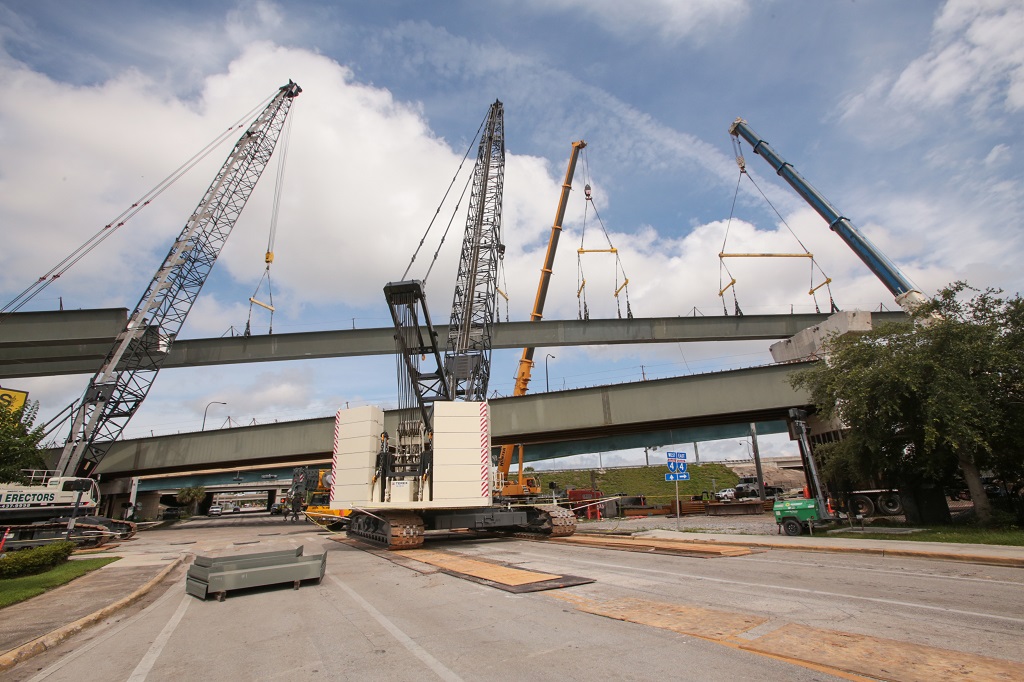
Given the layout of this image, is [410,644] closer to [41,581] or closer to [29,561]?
[41,581]

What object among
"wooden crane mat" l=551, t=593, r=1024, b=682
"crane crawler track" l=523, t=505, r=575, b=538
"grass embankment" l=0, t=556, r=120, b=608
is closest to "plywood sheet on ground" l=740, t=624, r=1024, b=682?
"wooden crane mat" l=551, t=593, r=1024, b=682

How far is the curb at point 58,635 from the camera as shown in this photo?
6.06 meters

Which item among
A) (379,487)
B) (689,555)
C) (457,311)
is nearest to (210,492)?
(457,311)

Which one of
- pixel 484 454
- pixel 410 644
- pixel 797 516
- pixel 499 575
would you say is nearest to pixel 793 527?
pixel 797 516

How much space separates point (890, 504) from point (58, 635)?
29086 millimetres

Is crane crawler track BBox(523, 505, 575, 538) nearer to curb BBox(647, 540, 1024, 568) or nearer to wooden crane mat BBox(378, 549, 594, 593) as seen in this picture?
curb BBox(647, 540, 1024, 568)

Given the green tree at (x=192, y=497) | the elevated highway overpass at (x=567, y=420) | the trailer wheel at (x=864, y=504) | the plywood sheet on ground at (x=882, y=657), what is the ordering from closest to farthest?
1. the plywood sheet on ground at (x=882, y=657)
2. the trailer wheel at (x=864, y=504)
3. the elevated highway overpass at (x=567, y=420)
4. the green tree at (x=192, y=497)

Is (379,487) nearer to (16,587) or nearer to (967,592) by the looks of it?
(16,587)

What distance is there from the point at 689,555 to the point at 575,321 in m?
24.7

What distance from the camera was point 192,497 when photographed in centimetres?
7444

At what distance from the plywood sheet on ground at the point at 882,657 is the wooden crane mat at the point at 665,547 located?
7.82 metres

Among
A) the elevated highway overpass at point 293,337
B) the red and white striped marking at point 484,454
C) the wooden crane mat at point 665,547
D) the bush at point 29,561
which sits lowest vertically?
the wooden crane mat at point 665,547

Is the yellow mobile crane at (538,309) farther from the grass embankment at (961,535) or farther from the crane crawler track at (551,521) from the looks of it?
the grass embankment at (961,535)

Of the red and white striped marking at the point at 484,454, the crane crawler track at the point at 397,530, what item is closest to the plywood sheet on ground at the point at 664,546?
the red and white striped marking at the point at 484,454
